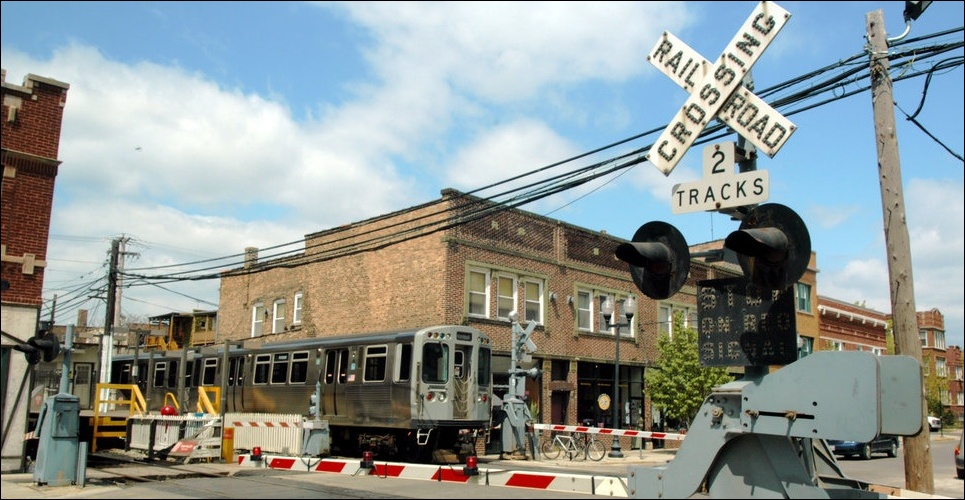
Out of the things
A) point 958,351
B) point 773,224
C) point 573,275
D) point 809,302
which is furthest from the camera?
point 958,351

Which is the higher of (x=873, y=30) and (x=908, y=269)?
A: (x=873, y=30)

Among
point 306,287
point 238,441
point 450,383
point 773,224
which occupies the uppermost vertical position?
point 306,287

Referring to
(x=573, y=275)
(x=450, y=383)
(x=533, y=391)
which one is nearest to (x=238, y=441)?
(x=450, y=383)

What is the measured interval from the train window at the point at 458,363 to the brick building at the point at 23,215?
8.79m

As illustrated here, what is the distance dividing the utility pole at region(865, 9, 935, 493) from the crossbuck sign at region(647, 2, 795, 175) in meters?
5.16

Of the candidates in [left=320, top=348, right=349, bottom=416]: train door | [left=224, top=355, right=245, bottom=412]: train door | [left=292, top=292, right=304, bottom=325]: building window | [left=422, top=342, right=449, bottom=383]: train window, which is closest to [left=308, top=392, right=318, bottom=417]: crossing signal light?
[left=320, top=348, right=349, bottom=416]: train door

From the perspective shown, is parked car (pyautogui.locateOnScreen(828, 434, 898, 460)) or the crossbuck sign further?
parked car (pyautogui.locateOnScreen(828, 434, 898, 460))

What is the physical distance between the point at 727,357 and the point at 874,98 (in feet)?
21.2

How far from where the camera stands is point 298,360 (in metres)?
21.3

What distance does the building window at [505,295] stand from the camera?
85.3ft

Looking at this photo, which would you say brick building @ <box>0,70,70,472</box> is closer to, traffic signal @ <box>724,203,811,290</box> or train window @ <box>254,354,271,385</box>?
train window @ <box>254,354,271,385</box>

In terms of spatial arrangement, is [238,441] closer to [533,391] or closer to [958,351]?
[533,391]

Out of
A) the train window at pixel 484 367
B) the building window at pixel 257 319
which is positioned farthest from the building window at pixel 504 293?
the building window at pixel 257 319

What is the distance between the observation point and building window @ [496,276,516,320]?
1024 inches
